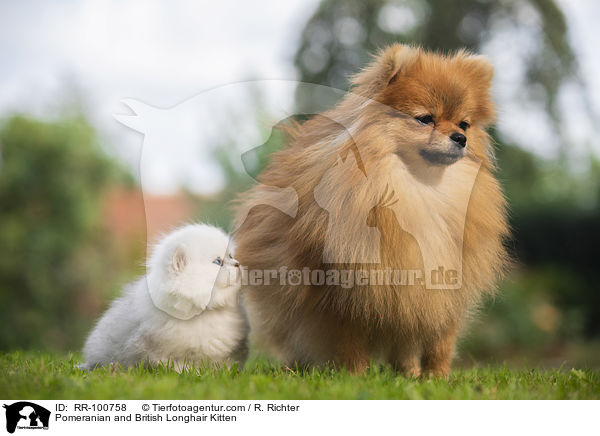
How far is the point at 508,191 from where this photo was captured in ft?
19.4

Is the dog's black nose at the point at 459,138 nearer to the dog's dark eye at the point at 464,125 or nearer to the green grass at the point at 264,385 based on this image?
the dog's dark eye at the point at 464,125

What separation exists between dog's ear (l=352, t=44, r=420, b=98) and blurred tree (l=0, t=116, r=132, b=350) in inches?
183

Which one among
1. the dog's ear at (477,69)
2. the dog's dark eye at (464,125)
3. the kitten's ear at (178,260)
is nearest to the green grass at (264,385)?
the kitten's ear at (178,260)

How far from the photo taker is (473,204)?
2.87 metres

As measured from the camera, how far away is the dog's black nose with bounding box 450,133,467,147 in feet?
8.50

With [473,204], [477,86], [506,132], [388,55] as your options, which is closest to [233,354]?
[473,204]

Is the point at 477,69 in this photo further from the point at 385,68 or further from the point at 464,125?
the point at 385,68

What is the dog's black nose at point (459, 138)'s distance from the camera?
2.59 metres

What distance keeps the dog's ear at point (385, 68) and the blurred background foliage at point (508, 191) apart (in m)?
2.70

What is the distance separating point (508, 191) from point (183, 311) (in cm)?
433

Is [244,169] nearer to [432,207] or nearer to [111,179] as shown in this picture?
[432,207]
